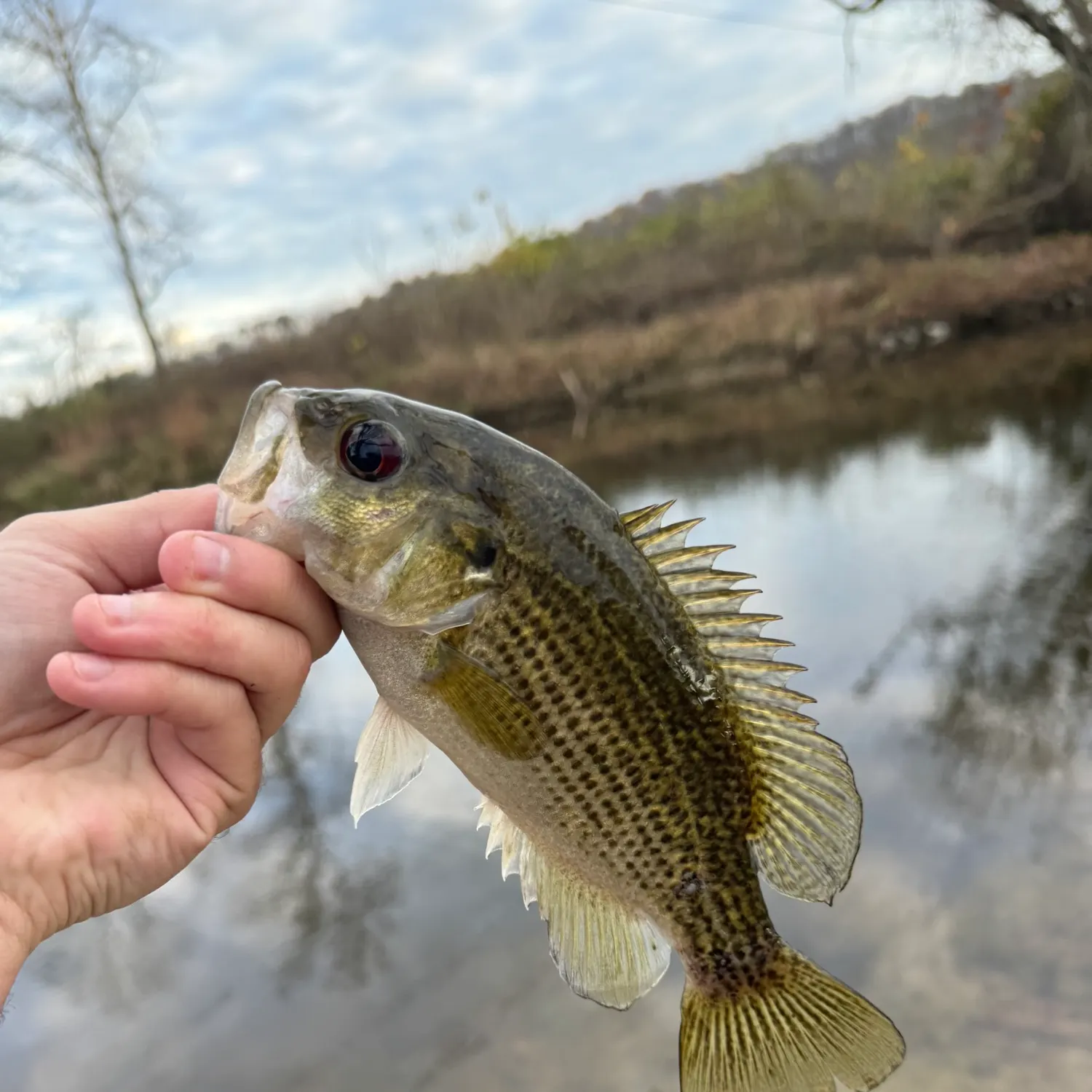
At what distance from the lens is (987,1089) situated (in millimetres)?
2498

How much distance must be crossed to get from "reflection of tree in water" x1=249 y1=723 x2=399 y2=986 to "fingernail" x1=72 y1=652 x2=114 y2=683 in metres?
2.54

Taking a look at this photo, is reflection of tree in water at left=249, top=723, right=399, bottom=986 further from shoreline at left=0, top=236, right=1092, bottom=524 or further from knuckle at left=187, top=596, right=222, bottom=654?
shoreline at left=0, top=236, right=1092, bottom=524

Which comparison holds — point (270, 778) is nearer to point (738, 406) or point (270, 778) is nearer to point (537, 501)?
point (537, 501)

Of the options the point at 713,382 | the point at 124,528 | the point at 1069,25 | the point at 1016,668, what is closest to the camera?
the point at 124,528

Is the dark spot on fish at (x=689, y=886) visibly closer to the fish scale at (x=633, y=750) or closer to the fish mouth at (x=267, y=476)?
the fish scale at (x=633, y=750)

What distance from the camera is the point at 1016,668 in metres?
4.66

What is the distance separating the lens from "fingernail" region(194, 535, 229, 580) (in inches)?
54.8

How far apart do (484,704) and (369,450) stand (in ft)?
1.68

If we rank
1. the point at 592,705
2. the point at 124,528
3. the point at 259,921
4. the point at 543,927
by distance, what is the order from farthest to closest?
the point at 259,921
the point at 543,927
the point at 124,528
the point at 592,705

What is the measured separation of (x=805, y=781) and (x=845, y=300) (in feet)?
63.0

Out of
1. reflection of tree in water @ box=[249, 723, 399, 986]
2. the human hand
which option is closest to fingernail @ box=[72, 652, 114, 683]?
the human hand

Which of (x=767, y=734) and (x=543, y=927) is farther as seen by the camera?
(x=543, y=927)

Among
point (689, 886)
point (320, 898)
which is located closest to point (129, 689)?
point (689, 886)

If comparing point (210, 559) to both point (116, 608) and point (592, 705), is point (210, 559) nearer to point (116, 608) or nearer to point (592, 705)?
point (116, 608)
